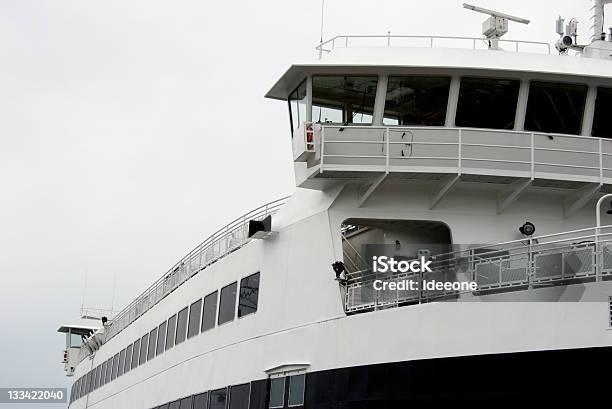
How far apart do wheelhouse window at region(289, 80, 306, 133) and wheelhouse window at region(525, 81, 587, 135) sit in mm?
4540

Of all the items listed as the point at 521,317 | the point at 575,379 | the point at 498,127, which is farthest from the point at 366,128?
the point at 575,379

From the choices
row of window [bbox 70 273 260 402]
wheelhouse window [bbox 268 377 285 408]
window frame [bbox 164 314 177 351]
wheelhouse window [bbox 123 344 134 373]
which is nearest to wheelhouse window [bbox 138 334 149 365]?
row of window [bbox 70 273 260 402]

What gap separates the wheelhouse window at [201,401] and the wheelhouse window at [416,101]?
9.13 meters

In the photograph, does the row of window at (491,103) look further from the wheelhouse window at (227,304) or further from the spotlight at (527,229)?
the wheelhouse window at (227,304)

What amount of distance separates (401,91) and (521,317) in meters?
5.87

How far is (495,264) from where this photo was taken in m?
14.6

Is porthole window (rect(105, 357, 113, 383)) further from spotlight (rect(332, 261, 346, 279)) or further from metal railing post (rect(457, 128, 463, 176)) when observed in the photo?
metal railing post (rect(457, 128, 463, 176))

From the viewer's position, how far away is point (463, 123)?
17719 mm

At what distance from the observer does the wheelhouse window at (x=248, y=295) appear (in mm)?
20906

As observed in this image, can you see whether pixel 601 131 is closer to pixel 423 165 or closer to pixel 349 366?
pixel 423 165

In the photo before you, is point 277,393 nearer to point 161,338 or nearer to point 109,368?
point 161,338

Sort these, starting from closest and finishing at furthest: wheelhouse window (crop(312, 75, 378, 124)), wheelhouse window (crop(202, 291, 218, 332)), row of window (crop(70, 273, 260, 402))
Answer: wheelhouse window (crop(312, 75, 378, 124)), row of window (crop(70, 273, 260, 402)), wheelhouse window (crop(202, 291, 218, 332))

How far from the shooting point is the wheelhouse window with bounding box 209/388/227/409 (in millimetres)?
21438

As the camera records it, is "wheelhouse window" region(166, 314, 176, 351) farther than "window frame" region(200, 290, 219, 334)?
Yes
